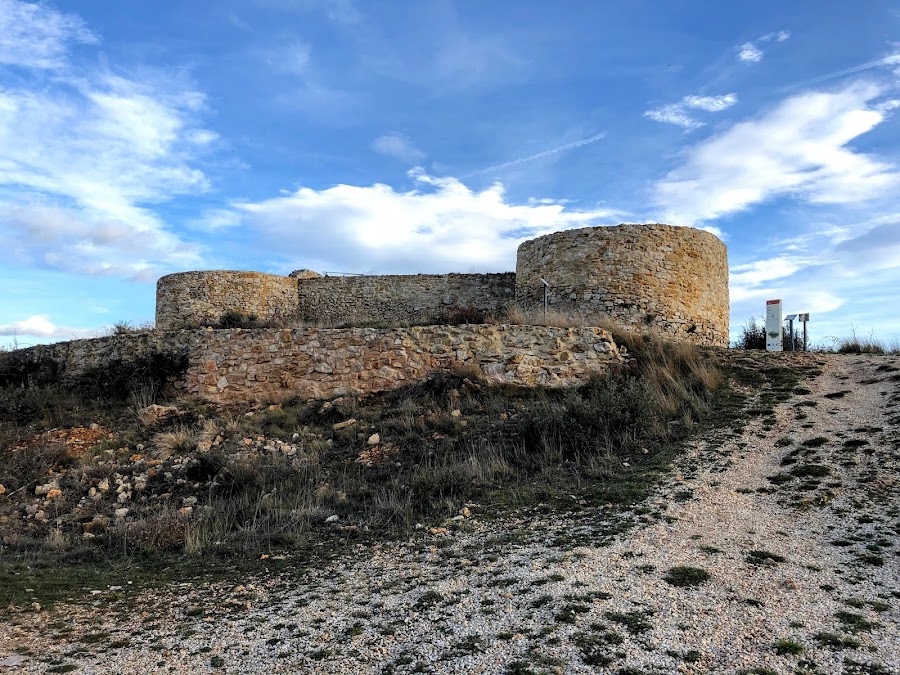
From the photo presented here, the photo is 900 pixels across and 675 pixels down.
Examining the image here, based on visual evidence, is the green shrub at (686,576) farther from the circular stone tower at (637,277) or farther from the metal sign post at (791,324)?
the metal sign post at (791,324)

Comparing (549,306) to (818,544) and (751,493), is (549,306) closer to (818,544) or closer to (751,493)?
(751,493)

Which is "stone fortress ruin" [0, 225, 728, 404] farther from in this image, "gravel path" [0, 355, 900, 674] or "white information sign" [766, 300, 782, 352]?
"gravel path" [0, 355, 900, 674]

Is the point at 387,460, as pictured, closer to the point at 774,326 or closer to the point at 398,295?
the point at 774,326

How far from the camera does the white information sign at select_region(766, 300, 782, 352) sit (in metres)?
15.5

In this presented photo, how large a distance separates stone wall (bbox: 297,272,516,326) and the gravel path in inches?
535

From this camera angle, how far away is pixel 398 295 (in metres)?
21.2

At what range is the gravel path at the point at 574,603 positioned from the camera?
3.75m

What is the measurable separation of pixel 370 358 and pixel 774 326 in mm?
10376

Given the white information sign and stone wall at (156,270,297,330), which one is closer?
the white information sign

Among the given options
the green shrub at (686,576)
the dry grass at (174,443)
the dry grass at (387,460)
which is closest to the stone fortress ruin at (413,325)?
the dry grass at (387,460)

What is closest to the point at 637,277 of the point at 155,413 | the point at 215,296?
the point at 155,413

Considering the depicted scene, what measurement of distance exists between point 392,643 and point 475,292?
1683 centimetres

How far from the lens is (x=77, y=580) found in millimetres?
5863

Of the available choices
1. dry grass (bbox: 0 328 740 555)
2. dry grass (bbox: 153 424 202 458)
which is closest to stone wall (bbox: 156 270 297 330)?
dry grass (bbox: 0 328 740 555)
